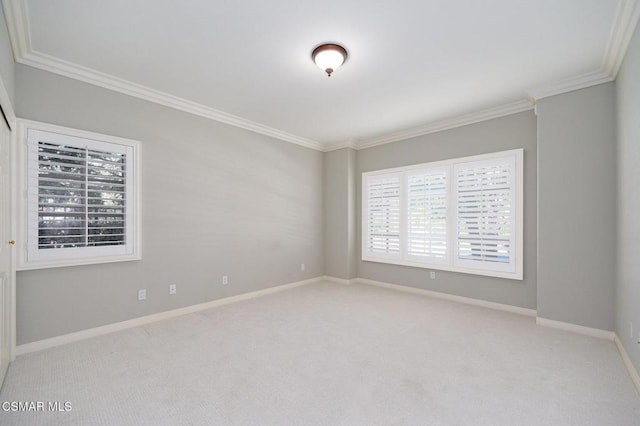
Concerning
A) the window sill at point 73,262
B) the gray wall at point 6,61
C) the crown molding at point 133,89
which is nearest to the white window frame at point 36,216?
the window sill at point 73,262

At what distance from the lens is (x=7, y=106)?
7.55ft

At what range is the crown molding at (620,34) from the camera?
211 centimetres

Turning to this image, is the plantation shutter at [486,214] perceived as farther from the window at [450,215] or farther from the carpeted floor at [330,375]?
the carpeted floor at [330,375]

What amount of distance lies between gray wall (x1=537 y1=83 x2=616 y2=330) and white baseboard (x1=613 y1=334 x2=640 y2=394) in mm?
226

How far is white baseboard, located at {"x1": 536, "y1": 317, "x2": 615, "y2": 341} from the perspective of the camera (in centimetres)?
303

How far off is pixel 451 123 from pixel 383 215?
6.05 feet

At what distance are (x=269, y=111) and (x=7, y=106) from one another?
2.60 m

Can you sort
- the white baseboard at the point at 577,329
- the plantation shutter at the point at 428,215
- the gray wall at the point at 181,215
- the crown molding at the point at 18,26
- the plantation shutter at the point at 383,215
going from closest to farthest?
the crown molding at the point at 18,26 → the gray wall at the point at 181,215 → the white baseboard at the point at 577,329 → the plantation shutter at the point at 428,215 → the plantation shutter at the point at 383,215

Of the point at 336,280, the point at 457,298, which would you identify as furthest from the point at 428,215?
the point at 336,280

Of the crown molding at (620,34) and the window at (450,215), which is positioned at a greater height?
the crown molding at (620,34)

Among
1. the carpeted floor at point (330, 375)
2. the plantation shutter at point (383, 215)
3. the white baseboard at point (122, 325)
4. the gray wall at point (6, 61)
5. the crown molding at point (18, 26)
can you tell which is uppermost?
the crown molding at point (18, 26)

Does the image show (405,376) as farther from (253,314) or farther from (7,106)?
(7,106)

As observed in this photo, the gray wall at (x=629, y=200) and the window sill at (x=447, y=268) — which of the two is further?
the window sill at (x=447, y=268)

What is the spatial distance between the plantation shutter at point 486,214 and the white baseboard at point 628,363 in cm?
123
